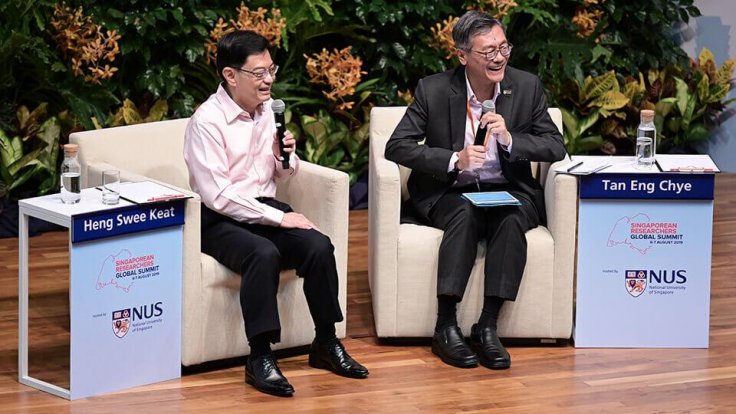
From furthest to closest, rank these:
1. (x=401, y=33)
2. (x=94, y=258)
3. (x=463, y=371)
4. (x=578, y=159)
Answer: (x=401, y=33) < (x=578, y=159) < (x=463, y=371) < (x=94, y=258)

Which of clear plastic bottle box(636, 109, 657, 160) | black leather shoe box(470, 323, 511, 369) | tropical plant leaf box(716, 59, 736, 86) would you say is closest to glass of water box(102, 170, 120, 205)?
black leather shoe box(470, 323, 511, 369)

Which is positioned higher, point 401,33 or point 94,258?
point 401,33

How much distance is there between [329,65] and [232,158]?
2667mm

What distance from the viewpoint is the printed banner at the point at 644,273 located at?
A: 16.7 feet

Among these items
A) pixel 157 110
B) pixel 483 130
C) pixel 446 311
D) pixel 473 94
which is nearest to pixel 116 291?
pixel 446 311

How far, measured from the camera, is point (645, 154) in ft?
16.9

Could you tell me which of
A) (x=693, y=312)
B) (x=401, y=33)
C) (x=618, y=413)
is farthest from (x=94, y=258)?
(x=401, y=33)

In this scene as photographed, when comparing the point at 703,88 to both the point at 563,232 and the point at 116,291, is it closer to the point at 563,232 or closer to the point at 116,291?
the point at 563,232

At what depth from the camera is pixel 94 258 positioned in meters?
4.52

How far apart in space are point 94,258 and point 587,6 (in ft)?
14.5

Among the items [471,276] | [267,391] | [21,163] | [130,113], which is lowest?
[267,391]

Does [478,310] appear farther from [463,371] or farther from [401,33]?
[401,33]

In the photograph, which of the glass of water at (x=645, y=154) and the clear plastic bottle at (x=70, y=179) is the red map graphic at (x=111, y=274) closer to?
the clear plastic bottle at (x=70, y=179)

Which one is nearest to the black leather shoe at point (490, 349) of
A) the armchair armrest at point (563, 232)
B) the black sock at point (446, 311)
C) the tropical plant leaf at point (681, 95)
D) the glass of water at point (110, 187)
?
the black sock at point (446, 311)
